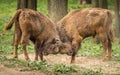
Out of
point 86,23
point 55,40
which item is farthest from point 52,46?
point 86,23

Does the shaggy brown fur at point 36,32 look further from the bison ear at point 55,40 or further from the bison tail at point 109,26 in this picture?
the bison tail at point 109,26

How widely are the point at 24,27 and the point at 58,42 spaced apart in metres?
1.13

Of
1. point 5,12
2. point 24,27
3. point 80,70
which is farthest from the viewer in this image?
point 5,12

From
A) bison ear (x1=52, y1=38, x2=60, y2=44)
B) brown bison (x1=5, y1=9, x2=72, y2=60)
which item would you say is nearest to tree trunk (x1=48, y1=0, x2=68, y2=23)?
brown bison (x1=5, y1=9, x2=72, y2=60)

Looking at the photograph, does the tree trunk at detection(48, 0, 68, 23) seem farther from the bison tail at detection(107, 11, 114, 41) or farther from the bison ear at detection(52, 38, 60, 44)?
the bison ear at detection(52, 38, 60, 44)

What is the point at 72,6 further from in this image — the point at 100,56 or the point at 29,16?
the point at 29,16

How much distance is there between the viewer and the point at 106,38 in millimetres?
13539

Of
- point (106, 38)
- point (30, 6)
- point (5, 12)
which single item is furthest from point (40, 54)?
point (5, 12)

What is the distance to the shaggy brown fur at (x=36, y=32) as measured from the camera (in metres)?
11.8

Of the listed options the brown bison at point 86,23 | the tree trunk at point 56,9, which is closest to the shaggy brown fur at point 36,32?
the brown bison at point 86,23

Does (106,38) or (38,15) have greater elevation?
(38,15)

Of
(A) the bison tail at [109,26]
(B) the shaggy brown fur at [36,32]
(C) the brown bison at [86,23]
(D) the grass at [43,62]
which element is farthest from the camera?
(A) the bison tail at [109,26]

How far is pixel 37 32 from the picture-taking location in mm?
12055

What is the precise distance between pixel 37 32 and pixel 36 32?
0.03 m
